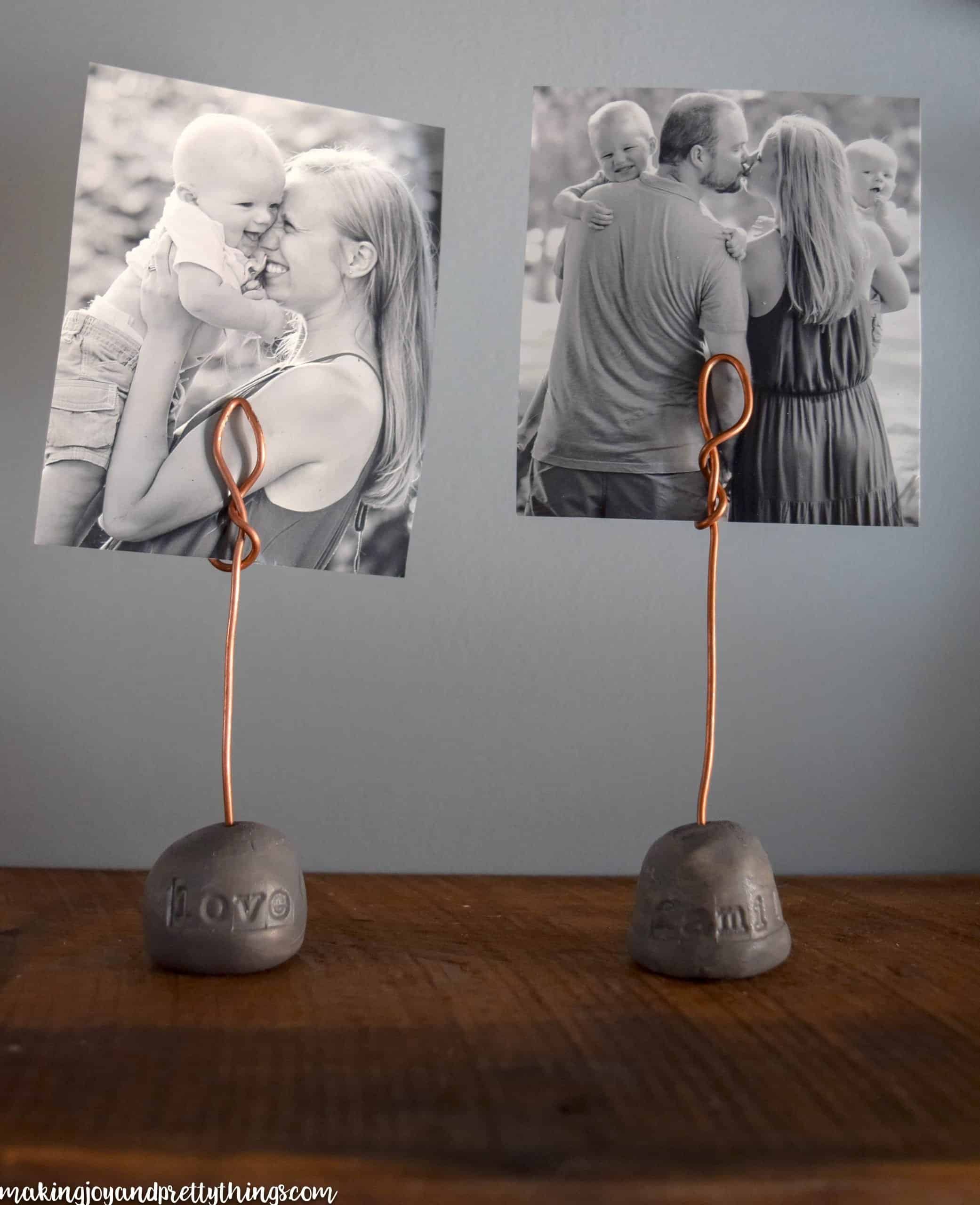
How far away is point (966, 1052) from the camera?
389 millimetres

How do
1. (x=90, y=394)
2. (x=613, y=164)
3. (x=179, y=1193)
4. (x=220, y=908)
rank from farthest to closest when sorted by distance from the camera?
(x=613, y=164) → (x=90, y=394) → (x=220, y=908) → (x=179, y=1193)

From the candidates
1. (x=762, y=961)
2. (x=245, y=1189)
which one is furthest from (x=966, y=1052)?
(x=245, y=1189)

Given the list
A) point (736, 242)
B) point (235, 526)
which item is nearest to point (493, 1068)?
point (235, 526)

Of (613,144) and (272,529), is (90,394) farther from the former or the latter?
(613,144)

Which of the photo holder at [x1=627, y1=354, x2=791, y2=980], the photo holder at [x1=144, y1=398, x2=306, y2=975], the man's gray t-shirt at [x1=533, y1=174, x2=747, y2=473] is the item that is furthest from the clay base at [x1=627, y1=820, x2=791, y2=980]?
the man's gray t-shirt at [x1=533, y1=174, x2=747, y2=473]

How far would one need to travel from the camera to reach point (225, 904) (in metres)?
0.45

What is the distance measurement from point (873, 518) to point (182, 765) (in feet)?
1.65

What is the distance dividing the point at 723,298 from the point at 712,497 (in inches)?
8.5

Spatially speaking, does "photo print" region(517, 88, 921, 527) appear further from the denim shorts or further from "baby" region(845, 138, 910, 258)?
the denim shorts

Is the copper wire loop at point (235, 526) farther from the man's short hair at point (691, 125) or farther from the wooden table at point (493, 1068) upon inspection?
the man's short hair at point (691, 125)

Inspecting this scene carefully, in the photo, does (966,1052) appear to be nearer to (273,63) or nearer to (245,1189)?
(245,1189)

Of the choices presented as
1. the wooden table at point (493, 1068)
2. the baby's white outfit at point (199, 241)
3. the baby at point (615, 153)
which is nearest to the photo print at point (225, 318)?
the baby's white outfit at point (199, 241)

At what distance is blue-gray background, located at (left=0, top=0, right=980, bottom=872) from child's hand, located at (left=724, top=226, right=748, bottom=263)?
5.8 inches

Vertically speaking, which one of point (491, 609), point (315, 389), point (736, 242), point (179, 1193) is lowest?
point (179, 1193)
